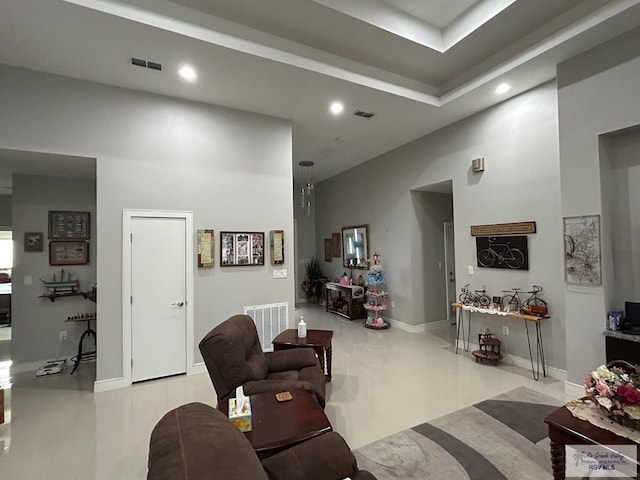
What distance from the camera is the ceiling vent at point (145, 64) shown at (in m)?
3.21

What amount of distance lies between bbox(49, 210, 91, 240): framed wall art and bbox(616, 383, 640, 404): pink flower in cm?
598

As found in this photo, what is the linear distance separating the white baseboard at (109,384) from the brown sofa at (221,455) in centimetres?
301

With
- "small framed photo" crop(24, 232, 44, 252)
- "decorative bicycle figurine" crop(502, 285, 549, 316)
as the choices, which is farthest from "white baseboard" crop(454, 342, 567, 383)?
"small framed photo" crop(24, 232, 44, 252)

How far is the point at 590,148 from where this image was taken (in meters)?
3.07

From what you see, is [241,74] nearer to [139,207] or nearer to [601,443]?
[139,207]

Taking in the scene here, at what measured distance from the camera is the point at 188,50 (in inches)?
120

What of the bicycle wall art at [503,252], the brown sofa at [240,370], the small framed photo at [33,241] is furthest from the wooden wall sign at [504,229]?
the small framed photo at [33,241]

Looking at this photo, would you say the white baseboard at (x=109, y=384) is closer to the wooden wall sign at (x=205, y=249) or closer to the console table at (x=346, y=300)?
the wooden wall sign at (x=205, y=249)

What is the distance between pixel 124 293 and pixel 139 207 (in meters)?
1.04

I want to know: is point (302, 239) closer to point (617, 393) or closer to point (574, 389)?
point (574, 389)

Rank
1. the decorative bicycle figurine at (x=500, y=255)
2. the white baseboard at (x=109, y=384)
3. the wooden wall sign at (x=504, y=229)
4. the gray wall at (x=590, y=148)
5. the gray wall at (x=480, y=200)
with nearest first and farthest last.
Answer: the gray wall at (x=590, y=148)
the white baseboard at (x=109, y=384)
the gray wall at (x=480, y=200)
the wooden wall sign at (x=504, y=229)
the decorative bicycle figurine at (x=500, y=255)

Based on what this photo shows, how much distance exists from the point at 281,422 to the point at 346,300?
205 inches

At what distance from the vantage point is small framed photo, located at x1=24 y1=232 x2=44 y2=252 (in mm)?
4216

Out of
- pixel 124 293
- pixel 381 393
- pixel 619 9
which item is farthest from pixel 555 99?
pixel 124 293
